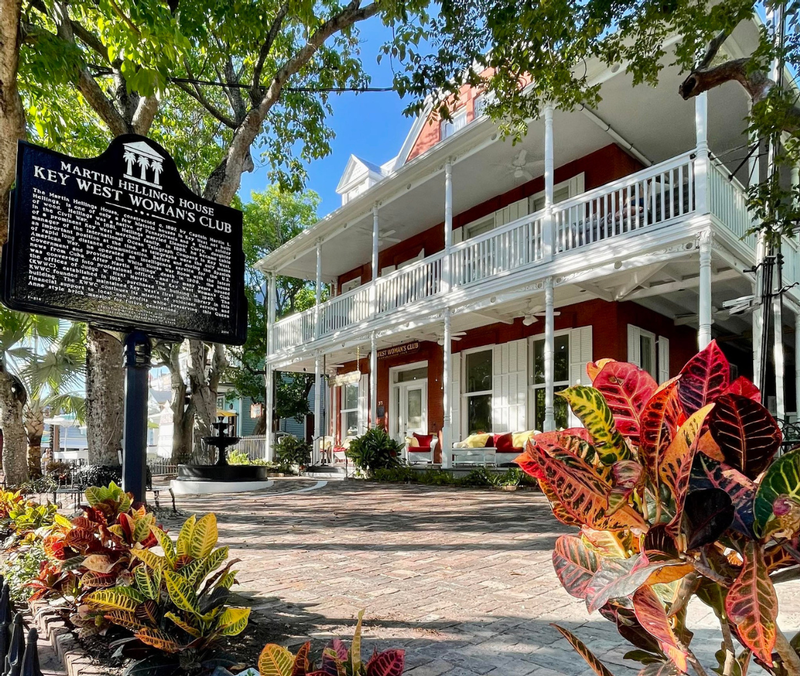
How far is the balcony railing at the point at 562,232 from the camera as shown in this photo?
983 centimetres

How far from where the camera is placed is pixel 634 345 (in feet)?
43.2

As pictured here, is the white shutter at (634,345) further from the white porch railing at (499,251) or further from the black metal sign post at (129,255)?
the black metal sign post at (129,255)

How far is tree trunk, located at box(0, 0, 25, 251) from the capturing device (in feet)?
14.5

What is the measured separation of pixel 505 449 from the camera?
549 inches

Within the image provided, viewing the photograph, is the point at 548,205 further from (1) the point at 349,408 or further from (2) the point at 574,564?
(1) the point at 349,408

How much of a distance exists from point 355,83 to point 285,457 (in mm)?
11340

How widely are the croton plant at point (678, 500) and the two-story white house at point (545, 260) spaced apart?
6962 millimetres

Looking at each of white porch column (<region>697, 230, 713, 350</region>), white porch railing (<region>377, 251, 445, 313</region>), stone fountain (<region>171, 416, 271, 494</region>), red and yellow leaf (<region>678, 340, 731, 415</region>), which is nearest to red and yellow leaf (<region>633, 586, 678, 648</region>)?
red and yellow leaf (<region>678, 340, 731, 415</region>)

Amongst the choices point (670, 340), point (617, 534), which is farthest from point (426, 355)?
point (617, 534)

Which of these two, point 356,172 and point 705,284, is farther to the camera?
point 356,172

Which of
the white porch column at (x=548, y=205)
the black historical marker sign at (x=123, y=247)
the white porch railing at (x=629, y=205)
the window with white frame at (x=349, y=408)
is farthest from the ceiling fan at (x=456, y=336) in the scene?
the black historical marker sign at (x=123, y=247)


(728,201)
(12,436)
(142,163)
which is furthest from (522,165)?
(12,436)

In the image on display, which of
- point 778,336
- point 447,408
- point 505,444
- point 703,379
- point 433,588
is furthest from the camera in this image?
point 505,444

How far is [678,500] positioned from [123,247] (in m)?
4.16
